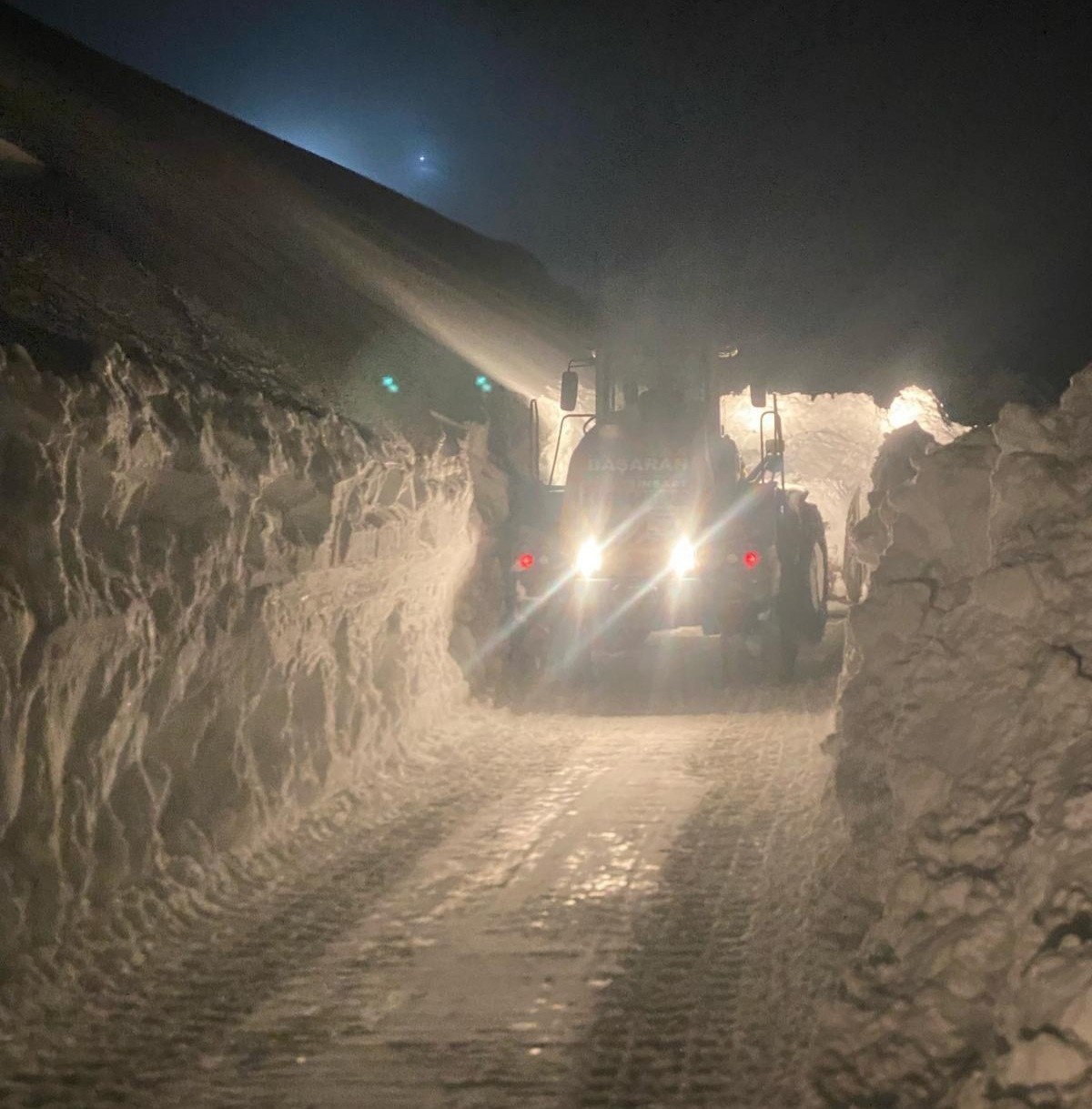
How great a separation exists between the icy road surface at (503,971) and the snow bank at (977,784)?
1.44 ft

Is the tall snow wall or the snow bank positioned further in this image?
the tall snow wall

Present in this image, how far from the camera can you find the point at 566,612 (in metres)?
13.9

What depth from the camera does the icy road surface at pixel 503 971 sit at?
15.3 ft

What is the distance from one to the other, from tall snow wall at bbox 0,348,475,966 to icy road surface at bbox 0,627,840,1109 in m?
0.62

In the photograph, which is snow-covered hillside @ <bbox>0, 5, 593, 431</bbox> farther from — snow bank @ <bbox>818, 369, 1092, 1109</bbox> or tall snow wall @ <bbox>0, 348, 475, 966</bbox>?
snow bank @ <bbox>818, 369, 1092, 1109</bbox>

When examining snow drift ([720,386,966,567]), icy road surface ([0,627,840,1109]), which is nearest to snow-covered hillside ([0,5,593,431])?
snow drift ([720,386,966,567])

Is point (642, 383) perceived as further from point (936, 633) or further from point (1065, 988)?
point (1065, 988)

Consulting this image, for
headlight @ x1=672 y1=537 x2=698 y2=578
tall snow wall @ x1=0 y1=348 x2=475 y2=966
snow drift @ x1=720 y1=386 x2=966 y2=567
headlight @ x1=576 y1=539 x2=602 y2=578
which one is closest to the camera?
tall snow wall @ x1=0 y1=348 x2=475 y2=966

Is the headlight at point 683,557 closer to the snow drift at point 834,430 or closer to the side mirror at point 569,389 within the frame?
the side mirror at point 569,389

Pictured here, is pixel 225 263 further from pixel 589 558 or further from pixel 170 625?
pixel 170 625

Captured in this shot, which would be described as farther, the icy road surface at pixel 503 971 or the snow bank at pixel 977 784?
the icy road surface at pixel 503 971

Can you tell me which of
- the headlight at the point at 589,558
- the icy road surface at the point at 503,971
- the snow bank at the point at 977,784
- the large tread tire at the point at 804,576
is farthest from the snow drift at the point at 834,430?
the snow bank at the point at 977,784

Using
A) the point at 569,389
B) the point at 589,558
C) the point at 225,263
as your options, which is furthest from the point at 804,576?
the point at 225,263

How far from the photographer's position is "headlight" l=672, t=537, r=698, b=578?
1330cm
